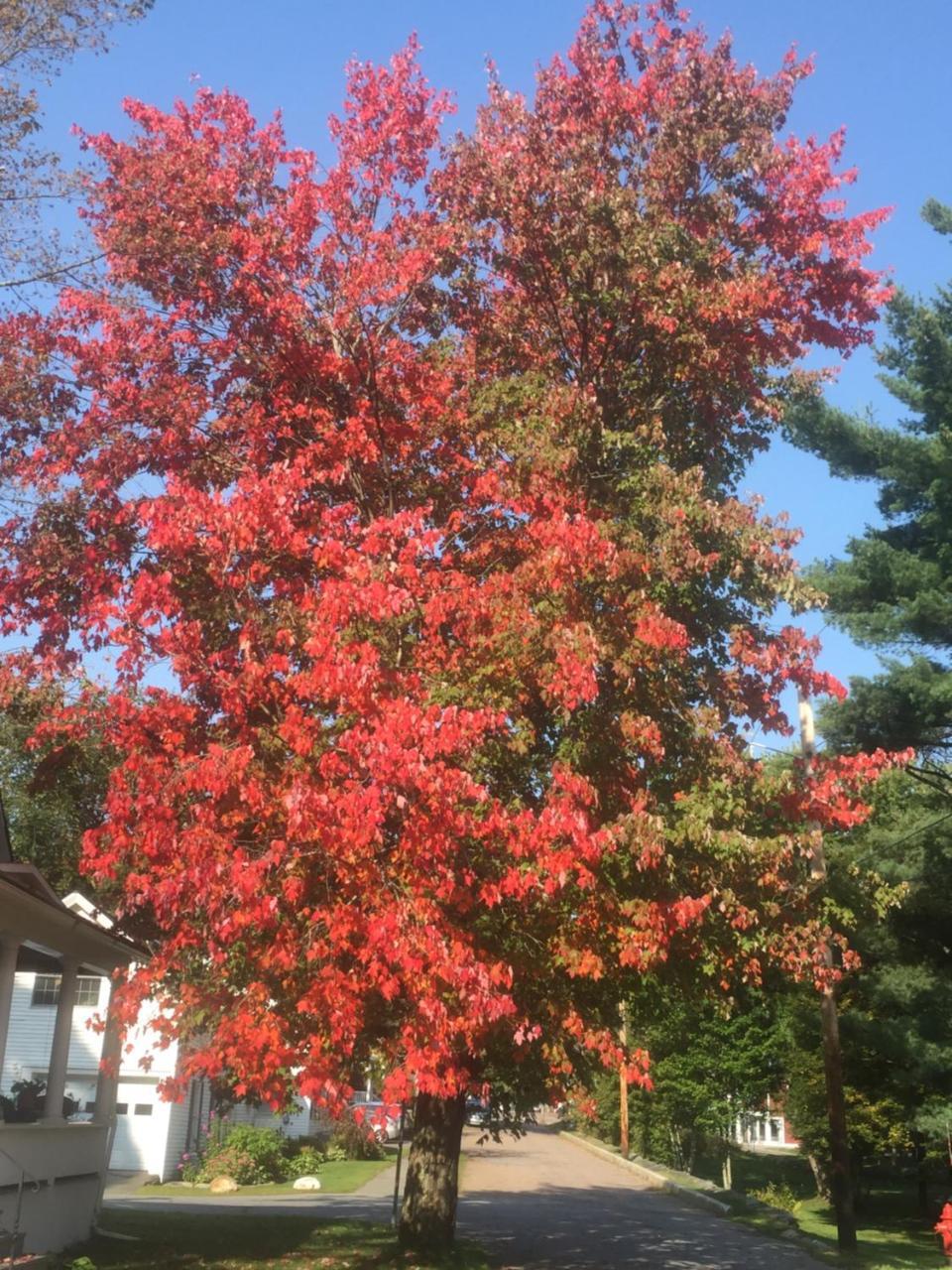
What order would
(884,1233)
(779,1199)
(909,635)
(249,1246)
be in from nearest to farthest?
(249,1246) < (909,635) < (884,1233) < (779,1199)

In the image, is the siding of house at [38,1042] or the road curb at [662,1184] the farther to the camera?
the siding of house at [38,1042]

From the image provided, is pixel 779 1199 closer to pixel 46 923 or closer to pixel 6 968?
pixel 46 923

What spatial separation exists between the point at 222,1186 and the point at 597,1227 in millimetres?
12142

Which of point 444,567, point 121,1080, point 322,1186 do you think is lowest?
point 322,1186

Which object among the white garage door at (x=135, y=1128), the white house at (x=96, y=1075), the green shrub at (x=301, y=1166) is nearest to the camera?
the white house at (x=96, y=1075)

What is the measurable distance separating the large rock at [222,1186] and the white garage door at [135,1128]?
3.17 meters

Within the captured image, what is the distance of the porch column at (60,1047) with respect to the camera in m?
14.9

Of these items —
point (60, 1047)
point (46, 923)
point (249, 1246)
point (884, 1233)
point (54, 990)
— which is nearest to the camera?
point (46, 923)

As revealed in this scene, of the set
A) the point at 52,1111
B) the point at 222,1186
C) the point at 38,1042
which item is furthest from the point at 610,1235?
the point at 38,1042

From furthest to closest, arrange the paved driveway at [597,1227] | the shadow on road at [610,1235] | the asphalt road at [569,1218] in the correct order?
1. the asphalt road at [569,1218]
2. the paved driveway at [597,1227]
3. the shadow on road at [610,1235]

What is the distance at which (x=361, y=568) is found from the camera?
→ 36.9ft

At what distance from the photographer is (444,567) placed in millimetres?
13695

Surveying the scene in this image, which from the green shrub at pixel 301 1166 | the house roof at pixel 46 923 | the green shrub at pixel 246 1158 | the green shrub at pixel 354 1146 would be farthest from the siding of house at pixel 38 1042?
the house roof at pixel 46 923

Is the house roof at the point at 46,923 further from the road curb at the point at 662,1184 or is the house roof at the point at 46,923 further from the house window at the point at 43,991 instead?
the house window at the point at 43,991
